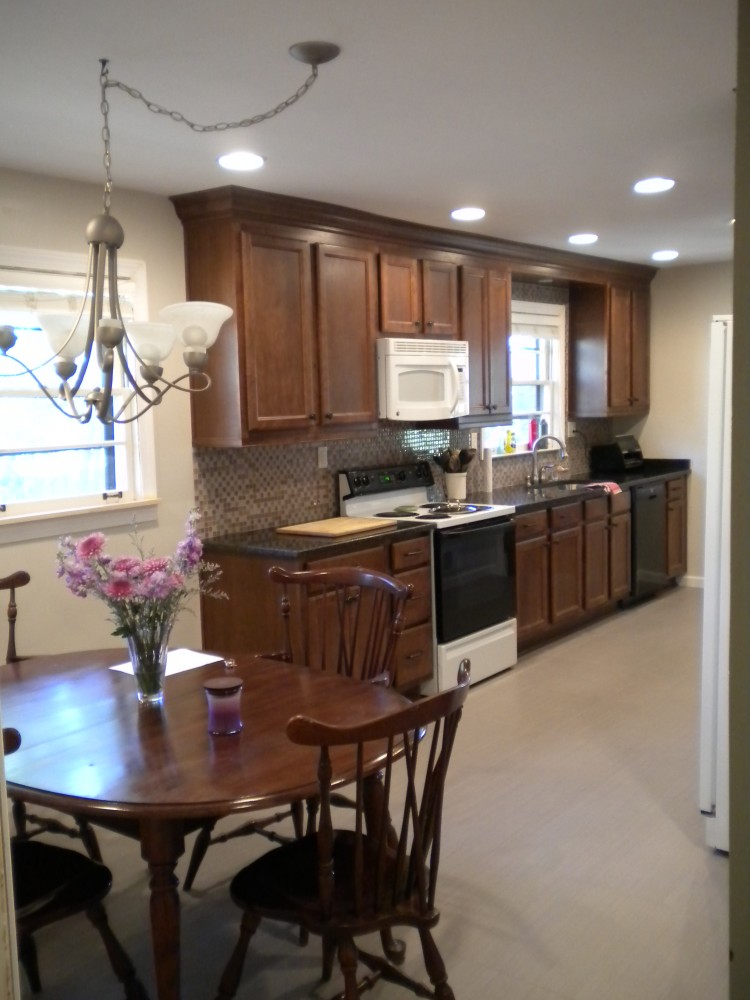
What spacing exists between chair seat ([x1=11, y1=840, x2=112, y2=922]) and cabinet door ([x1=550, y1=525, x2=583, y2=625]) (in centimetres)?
358

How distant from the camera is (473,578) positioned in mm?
4504

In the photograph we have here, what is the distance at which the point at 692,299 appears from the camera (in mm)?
6547

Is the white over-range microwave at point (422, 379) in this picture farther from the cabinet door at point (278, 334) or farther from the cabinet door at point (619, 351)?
the cabinet door at point (619, 351)

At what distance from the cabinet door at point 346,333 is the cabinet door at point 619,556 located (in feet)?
7.23

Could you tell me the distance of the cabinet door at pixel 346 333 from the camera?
4.06 metres

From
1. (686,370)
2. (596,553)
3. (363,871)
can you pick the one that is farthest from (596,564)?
(363,871)

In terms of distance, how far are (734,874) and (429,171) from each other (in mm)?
2952

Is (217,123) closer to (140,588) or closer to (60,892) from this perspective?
(140,588)

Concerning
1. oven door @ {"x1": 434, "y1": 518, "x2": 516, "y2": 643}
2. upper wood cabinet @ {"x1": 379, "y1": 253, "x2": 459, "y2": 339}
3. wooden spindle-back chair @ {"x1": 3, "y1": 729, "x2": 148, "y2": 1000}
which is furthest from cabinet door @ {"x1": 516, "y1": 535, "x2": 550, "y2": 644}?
wooden spindle-back chair @ {"x1": 3, "y1": 729, "x2": 148, "y2": 1000}

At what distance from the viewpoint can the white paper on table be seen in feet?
8.36

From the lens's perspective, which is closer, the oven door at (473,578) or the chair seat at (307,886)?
the chair seat at (307,886)

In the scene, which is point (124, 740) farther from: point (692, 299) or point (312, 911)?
point (692, 299)

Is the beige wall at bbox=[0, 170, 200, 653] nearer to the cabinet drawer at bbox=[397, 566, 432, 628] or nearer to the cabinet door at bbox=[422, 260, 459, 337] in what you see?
the cabinet drawer at bbox=[397, 566, 432, 628]

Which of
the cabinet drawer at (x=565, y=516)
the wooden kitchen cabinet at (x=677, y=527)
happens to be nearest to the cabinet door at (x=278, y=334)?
the cabinet drawer at (x=565, y=516)
